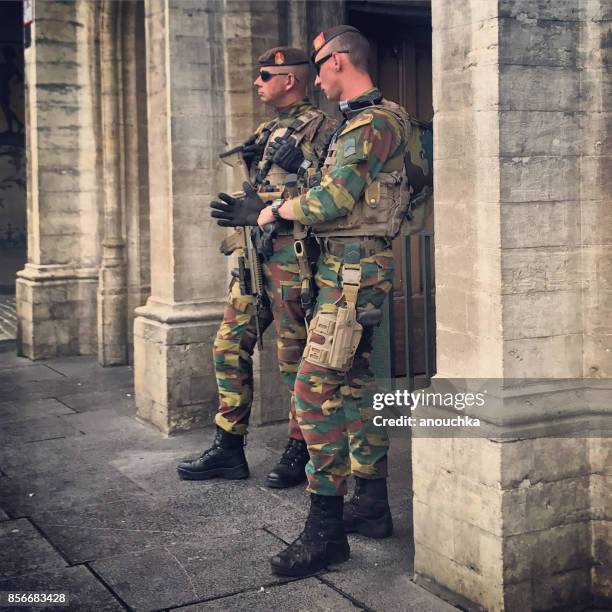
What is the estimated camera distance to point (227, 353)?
570 cm

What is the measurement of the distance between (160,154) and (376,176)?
9.43 feet

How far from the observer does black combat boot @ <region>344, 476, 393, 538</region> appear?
468cm

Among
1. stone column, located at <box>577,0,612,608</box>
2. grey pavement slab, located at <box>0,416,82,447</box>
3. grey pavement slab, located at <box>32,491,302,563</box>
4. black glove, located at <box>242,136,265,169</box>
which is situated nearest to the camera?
stone column, located at <box>577,0,612,608</box>

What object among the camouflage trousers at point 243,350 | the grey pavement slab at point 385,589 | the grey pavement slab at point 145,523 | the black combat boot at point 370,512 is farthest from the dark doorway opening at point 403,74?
the grey pavement slab at point 385,589

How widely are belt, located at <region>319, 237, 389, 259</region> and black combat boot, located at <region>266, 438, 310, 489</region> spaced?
1.44 m

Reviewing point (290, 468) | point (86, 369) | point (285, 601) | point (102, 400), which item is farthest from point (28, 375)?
point (285, 601)

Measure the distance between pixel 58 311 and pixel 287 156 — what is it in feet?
17.6

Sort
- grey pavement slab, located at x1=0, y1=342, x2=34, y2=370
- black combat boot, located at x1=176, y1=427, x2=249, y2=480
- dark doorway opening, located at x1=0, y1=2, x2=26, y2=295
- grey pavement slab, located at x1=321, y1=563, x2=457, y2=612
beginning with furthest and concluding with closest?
dark doorway opening, located at x1=0, y1=2, x2=26, y2=295
grey pavement slab, located at x1=0, y1=342, x2=34, y2=370
black combat boot, located at x1=176, y1=427, x2=249, y2=480
grey pavement slab, located at x1=321, y1=563, x2=457, y2=612

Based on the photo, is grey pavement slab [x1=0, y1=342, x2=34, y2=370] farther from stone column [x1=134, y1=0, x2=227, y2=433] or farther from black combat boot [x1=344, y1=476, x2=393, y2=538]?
black combat boot [x1=344, y1=476, x2=393, y2=538]

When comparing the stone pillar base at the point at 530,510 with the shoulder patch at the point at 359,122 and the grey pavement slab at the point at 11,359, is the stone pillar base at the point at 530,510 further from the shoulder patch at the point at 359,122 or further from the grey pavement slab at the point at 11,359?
the grey pavement slab at the point at 11,359

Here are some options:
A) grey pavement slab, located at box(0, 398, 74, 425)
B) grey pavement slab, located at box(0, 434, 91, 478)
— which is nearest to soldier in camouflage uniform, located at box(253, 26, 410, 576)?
grey pavement slab, located at box(0, 434, 91, 478)

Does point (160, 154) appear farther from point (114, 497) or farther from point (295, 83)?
point (114, 497)

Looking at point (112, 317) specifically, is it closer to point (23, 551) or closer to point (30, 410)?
point (30, 410)

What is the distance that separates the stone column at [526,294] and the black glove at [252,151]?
1.78 m
